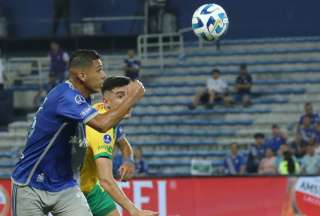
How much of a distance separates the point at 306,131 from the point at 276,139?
0.52 meters

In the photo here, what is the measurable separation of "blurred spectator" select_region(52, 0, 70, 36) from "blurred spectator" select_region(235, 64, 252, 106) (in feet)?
16.6

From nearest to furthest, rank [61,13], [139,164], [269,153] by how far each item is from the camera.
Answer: [269,153] < [139,164] < [61,13]

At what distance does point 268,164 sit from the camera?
691 inches

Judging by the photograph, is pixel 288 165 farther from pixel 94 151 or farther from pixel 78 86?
pixel 78 86

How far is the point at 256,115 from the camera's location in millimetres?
20797

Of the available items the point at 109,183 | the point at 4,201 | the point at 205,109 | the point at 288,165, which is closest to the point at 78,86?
the point at 109,183

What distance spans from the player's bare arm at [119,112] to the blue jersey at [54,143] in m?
0.22

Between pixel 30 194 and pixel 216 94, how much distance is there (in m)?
12.9

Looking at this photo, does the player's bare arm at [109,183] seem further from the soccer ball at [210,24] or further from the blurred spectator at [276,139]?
the blurred spectator at [276,139]

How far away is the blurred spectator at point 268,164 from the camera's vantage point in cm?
1745

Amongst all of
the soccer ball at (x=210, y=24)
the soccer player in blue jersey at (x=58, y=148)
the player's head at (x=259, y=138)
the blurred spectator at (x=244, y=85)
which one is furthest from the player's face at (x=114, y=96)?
the blurred spectator at (x=244, y=85)

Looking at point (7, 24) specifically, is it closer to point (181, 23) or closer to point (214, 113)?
point (181, 23)

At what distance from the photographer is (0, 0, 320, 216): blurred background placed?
19.1 m

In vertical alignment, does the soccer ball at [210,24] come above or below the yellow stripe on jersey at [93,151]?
above
